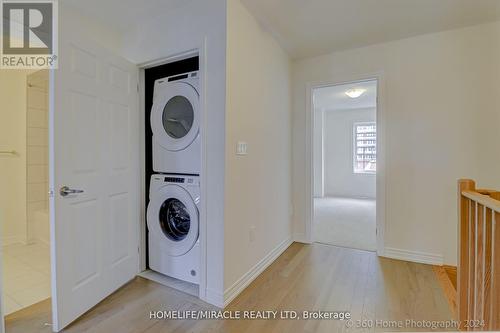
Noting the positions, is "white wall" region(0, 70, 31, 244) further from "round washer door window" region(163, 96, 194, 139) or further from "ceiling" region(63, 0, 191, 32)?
"round washer door window" region(163, 96, 194, 139)

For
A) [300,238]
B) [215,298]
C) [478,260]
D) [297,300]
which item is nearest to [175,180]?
[215,298]

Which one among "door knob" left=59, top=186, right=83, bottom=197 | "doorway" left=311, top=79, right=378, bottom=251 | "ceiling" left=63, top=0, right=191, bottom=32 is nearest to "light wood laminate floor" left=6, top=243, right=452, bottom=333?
"door knob" left=59, top=186, right=83, bottom=197

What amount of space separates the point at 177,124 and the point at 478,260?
87.4 inches

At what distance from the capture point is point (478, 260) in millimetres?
1280

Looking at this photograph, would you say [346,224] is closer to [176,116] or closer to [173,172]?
[173,172]

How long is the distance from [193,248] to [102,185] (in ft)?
2.88

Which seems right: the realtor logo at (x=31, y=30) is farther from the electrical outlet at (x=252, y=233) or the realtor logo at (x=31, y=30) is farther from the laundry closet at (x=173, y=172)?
the electrical outlet at (x=252, y=233)

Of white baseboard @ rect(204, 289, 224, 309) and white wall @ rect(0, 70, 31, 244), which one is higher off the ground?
white wall @ rect(0, 70, 31, 244)

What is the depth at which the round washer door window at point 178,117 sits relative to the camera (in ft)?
6.98

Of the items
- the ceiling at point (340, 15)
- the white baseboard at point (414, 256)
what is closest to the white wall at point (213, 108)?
the ceiling at point (340, 15)

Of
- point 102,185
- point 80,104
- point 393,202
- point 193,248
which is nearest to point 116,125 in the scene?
point 80,104

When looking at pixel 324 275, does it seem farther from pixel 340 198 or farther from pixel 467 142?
pixel 340 198

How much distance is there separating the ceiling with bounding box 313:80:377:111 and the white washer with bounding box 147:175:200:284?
3.28 metres

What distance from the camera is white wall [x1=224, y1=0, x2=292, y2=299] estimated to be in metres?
1.94
